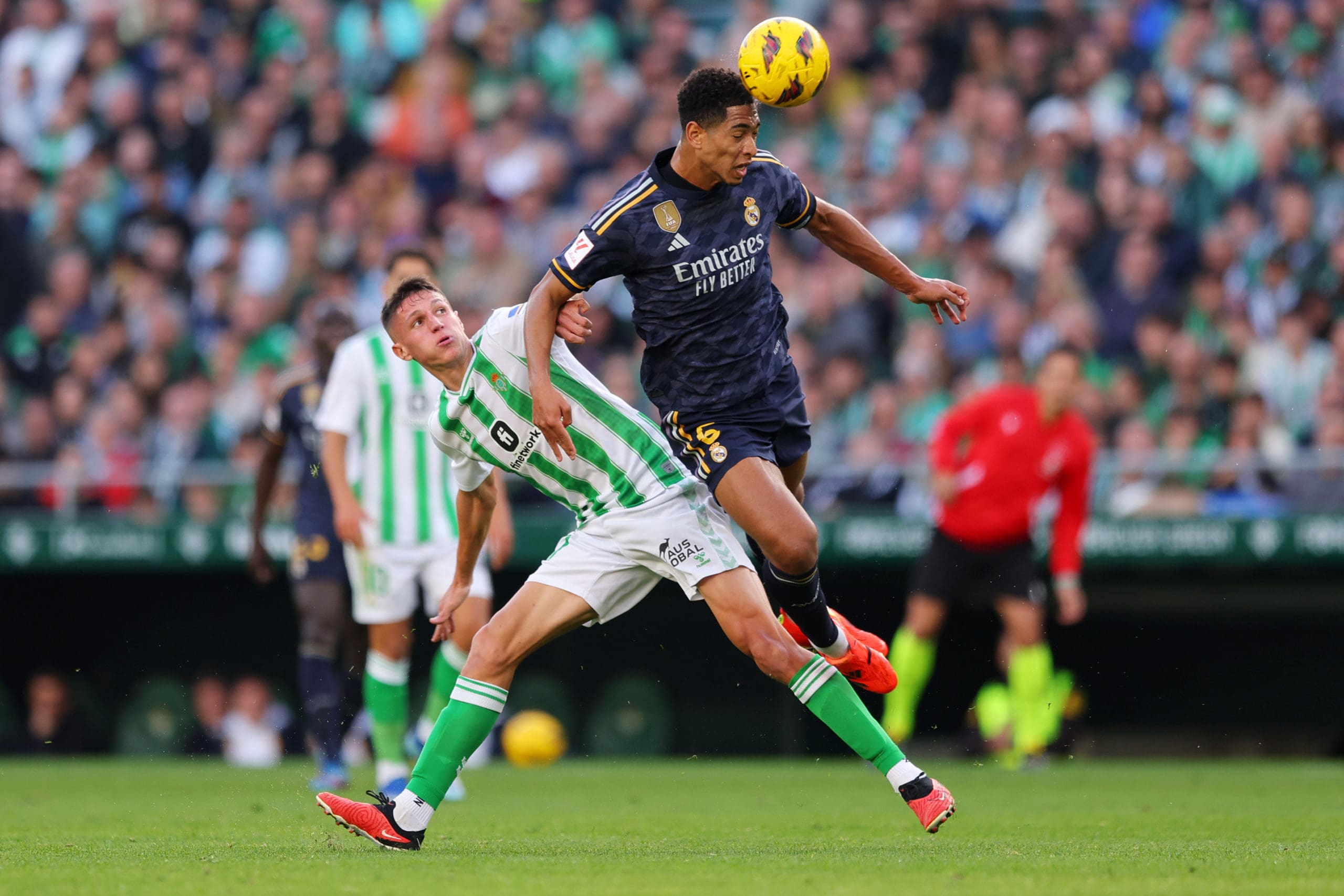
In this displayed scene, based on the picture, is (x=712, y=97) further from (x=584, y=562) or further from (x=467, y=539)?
(x=467, y=539)

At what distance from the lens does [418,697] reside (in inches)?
528

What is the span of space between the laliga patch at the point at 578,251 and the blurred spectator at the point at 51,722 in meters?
8.83

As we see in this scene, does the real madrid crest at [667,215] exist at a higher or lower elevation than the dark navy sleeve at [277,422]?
higher

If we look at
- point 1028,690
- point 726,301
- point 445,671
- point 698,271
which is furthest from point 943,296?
point 1028,690

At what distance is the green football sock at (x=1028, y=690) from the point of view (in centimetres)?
1083

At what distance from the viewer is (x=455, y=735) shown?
5922 mm

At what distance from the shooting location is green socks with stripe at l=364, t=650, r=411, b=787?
836 centimetres

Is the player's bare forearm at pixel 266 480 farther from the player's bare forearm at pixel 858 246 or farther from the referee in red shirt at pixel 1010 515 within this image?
the player's bare forearm at pixel 858 246

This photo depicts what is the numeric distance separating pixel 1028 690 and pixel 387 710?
13.7 ft

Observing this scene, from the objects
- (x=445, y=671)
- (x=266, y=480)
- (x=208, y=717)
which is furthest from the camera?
(x=208, y=717)

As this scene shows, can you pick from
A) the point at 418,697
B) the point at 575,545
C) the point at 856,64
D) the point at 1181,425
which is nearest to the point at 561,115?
the point at 856,64

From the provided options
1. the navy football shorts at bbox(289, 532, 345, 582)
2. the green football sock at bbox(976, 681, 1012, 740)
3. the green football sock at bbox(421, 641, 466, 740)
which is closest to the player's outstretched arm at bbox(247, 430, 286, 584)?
the navy football shorts at bbox(289, 532, 345, 582)

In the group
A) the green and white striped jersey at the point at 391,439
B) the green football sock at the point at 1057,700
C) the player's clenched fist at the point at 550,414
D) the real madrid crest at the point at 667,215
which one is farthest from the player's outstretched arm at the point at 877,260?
the green football sock at the point at 1057,700

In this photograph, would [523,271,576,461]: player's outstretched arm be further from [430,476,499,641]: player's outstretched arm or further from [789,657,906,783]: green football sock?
[789,657,906,783]: green football sock
